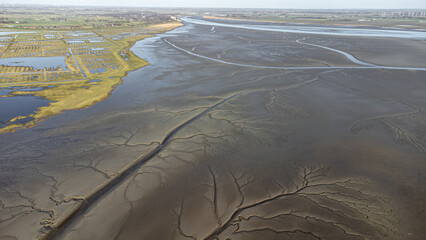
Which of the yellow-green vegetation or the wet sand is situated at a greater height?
the yellow-green vegetation

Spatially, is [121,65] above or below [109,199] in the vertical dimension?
above

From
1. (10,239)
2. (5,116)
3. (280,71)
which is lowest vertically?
(10,239)

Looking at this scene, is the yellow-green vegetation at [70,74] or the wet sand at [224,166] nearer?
the wet sand at [224,166]

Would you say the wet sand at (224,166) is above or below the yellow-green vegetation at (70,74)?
below

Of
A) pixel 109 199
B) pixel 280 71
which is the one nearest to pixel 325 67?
pixel 280 71

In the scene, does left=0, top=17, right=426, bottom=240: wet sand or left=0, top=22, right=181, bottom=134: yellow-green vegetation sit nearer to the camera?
left=0, top=17, right=426, bottom=240: wet sand

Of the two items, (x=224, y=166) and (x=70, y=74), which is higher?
(x=70, y=74)

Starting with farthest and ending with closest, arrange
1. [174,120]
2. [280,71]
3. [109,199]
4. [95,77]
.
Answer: [280,71] → [95,77] → [174,120] → [109,199]

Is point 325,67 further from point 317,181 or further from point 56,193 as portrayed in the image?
point 56,193
